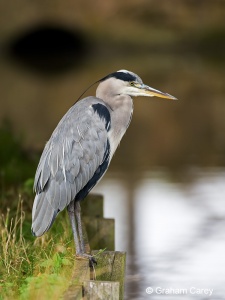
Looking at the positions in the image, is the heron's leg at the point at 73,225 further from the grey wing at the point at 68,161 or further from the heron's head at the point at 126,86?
the heron's head at the point at 126,86

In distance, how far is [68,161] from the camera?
5012 mm

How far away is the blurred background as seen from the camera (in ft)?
23.1

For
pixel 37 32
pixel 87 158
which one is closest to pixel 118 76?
pixel 87 158

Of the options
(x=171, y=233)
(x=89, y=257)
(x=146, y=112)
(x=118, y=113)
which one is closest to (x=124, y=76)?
(x=118, y=113)

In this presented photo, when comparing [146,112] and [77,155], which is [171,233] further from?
[146,112]

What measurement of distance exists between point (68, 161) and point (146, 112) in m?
10.7

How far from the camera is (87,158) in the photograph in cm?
505

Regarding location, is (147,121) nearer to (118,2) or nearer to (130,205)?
(130,205)

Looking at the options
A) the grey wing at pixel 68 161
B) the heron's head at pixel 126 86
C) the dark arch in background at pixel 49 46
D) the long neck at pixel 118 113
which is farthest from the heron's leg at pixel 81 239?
the dark arch in background at pixel 49 46

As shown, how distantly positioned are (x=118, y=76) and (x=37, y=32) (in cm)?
2640

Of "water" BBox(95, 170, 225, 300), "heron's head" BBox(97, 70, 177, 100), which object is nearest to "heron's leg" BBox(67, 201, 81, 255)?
"heron's head" BBox(97, 70, 177, 100)

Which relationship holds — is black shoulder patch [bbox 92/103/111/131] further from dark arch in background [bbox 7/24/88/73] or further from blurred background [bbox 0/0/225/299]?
dark arch in background [bbox 7/24/88/73]

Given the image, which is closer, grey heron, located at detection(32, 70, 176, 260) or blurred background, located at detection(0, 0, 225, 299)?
grey heron, located at detection(32, 70, 176, 260)

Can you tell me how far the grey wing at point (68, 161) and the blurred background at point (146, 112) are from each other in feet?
3.48
